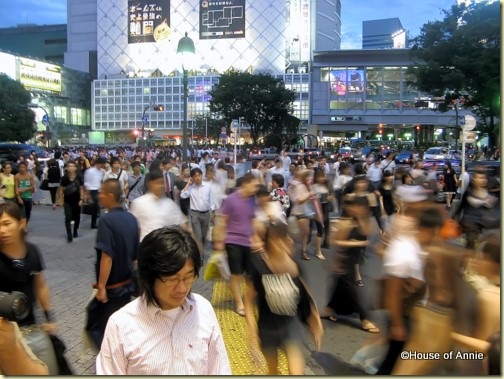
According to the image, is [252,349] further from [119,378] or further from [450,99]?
[450,99]

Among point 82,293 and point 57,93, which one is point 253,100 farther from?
Result: point 57,93

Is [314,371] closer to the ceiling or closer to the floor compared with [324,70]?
closer to the floor

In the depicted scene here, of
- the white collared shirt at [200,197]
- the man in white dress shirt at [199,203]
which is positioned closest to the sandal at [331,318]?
the man in white dress shirt at [199,203]

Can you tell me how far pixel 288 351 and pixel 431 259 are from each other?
1249 mm

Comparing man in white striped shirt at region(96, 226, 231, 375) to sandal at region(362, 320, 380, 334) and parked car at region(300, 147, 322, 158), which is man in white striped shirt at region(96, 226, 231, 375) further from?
parked car at region(300, 147, 322, 158)

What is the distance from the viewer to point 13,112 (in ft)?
163

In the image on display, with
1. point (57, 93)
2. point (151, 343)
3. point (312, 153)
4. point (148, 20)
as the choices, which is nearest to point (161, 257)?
point (151, 343)

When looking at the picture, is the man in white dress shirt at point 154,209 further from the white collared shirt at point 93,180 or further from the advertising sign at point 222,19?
the advertising sign at point 222,19

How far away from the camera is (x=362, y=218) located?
556 cm

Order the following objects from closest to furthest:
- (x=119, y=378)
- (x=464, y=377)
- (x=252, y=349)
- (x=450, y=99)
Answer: (x=119, y=378) → (x=464, y=377) → (x=252, y=349) → (x=450, y=99)

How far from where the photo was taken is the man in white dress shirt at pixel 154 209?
513 centimetres

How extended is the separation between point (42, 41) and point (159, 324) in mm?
135306

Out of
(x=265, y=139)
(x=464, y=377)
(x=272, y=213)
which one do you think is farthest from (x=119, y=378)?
(x=265, y=139)

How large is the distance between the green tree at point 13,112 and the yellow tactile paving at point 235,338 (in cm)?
4858
